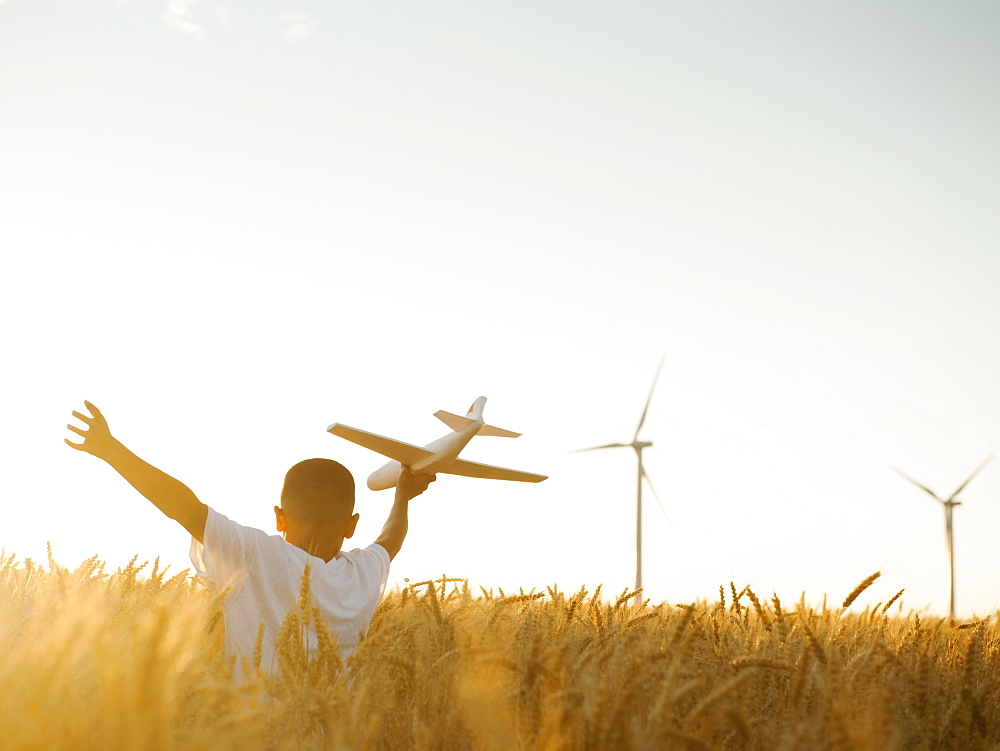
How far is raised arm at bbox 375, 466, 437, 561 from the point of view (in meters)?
6.13

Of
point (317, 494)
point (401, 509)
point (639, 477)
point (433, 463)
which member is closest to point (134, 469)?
point (317, 494)

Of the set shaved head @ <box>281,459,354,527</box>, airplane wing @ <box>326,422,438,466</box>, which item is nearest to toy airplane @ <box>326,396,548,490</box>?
airplane wing @ <box>326,422,438,466</box>

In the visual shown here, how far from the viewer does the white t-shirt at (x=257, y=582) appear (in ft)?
15.3

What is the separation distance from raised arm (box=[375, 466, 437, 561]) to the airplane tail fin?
5.80 feet

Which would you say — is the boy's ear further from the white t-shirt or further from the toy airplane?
the toy airplane

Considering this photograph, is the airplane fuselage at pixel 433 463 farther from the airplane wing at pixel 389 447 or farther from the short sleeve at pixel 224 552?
the short sleeve at pixel 224 552

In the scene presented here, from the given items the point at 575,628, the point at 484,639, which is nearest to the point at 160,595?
the point at 484,639

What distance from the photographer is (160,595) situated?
524 centimetres

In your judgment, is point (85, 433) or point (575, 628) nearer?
point (85, 433)

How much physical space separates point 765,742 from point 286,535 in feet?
11.0

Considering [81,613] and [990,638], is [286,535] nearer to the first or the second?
[81,613]

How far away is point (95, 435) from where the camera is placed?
4473 mm

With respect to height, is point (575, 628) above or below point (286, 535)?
below

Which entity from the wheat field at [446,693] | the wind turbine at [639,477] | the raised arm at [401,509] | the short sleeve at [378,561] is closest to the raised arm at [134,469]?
the wheat field at [446,693]
